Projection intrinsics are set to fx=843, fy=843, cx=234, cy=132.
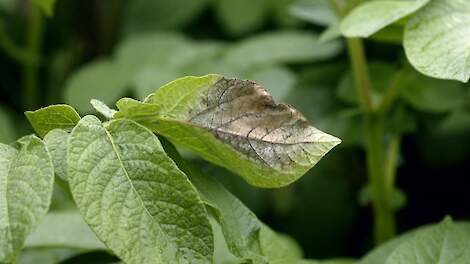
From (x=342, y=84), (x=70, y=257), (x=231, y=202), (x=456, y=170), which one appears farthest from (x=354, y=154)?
(x=231, y=202)

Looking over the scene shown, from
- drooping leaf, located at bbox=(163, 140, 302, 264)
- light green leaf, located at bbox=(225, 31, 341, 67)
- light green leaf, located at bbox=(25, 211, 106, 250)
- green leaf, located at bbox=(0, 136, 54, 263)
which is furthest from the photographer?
light green leaf, located at bbox=(225, 31, 341, 67)

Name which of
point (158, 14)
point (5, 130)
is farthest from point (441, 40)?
point (158, 14)

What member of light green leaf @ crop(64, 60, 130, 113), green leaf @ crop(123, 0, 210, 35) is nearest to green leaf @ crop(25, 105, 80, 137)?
light green leaf @ crop(64, 60, 130, 113)

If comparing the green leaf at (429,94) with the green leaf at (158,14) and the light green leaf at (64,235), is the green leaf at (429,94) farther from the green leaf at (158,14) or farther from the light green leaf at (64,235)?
the green leaf at (158,14)

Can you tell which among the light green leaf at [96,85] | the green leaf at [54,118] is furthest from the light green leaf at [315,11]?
the green leaf at [54,118]

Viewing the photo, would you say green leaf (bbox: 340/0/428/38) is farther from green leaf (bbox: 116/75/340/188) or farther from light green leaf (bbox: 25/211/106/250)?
light green leaf (bbox: 25/211/106/250)

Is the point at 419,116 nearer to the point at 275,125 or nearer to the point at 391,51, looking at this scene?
the point at 391,51

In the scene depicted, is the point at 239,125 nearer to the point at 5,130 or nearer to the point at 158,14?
the point at 5,130
